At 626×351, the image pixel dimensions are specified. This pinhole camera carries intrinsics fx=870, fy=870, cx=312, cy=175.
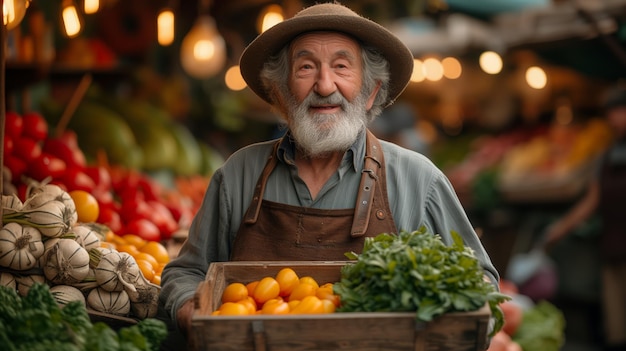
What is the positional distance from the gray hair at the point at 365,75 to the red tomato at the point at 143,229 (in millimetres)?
1227

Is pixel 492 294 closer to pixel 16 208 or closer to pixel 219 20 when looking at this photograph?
pixel 16 208

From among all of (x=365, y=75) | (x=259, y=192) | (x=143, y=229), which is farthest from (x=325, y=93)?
(x=143, y=229)

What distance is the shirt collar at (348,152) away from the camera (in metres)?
3.50

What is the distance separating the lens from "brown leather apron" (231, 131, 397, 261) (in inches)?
129

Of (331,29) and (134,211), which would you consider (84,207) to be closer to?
(134,211)

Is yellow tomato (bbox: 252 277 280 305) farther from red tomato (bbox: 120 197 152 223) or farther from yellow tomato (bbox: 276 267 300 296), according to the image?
red tomato (bbox: 120 197 152 223)

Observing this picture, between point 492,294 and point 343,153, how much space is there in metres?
1.10

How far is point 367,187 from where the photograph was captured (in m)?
3.39

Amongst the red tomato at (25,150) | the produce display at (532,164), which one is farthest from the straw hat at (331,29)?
the produce display at (532,164)

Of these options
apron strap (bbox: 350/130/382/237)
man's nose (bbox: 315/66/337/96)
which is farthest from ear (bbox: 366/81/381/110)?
man's nose (bbox: 315/66/337/96)

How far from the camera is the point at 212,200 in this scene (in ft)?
11.5

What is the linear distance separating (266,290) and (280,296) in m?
0.08

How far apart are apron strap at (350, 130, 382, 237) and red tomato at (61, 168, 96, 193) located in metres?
1.87

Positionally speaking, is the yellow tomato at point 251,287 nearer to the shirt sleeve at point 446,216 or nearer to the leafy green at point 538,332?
the shirt sleeve at point 446,216
